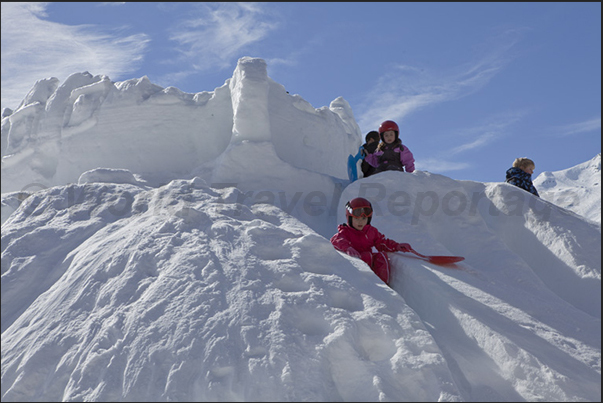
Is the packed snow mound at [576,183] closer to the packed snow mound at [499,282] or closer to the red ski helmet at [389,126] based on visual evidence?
the red ski helmet at [389,126]

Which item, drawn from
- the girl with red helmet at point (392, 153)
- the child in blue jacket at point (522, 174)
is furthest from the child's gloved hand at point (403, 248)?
the child in blue jacket at point (522, 174)

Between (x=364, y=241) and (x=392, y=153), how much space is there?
2.71m

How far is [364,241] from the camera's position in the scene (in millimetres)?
4965

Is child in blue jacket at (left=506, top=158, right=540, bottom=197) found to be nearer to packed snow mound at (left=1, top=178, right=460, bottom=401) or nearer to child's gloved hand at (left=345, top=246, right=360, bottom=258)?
child's gloved hand at (left=345, top=246, right=360, bottom=258)

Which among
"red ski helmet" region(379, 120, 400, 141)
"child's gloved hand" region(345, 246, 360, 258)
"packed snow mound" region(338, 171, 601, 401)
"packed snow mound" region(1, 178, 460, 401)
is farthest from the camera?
"red ski helmet" region(379, 120, 400, 141)

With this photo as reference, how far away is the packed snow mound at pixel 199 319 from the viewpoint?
3.04 meters

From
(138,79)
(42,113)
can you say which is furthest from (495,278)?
(42,113)

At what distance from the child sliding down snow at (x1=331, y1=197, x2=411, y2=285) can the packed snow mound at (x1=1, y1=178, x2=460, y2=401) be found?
1.37ft

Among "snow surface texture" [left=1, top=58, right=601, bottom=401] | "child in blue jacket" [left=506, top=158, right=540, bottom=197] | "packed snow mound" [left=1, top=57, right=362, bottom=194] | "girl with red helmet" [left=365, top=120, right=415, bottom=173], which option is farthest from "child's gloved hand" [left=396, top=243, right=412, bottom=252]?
"packed snow mound" [left=1, top=57, right=362, bottom=194]

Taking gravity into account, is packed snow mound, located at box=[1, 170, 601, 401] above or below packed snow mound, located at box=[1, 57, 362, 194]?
below

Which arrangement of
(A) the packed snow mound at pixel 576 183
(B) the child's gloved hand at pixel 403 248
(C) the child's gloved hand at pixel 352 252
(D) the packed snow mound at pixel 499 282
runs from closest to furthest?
(D) the packed snow mound at pixel 499 282
(C) the child's gloved hand at pixel 352 252
(B) the child's gloved hand at pixel 403 248
(A) the packed snow mound at pixel 576 183

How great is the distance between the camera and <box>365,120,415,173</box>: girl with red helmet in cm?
722

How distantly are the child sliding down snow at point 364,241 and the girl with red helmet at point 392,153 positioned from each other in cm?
243

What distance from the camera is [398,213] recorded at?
240 inches
